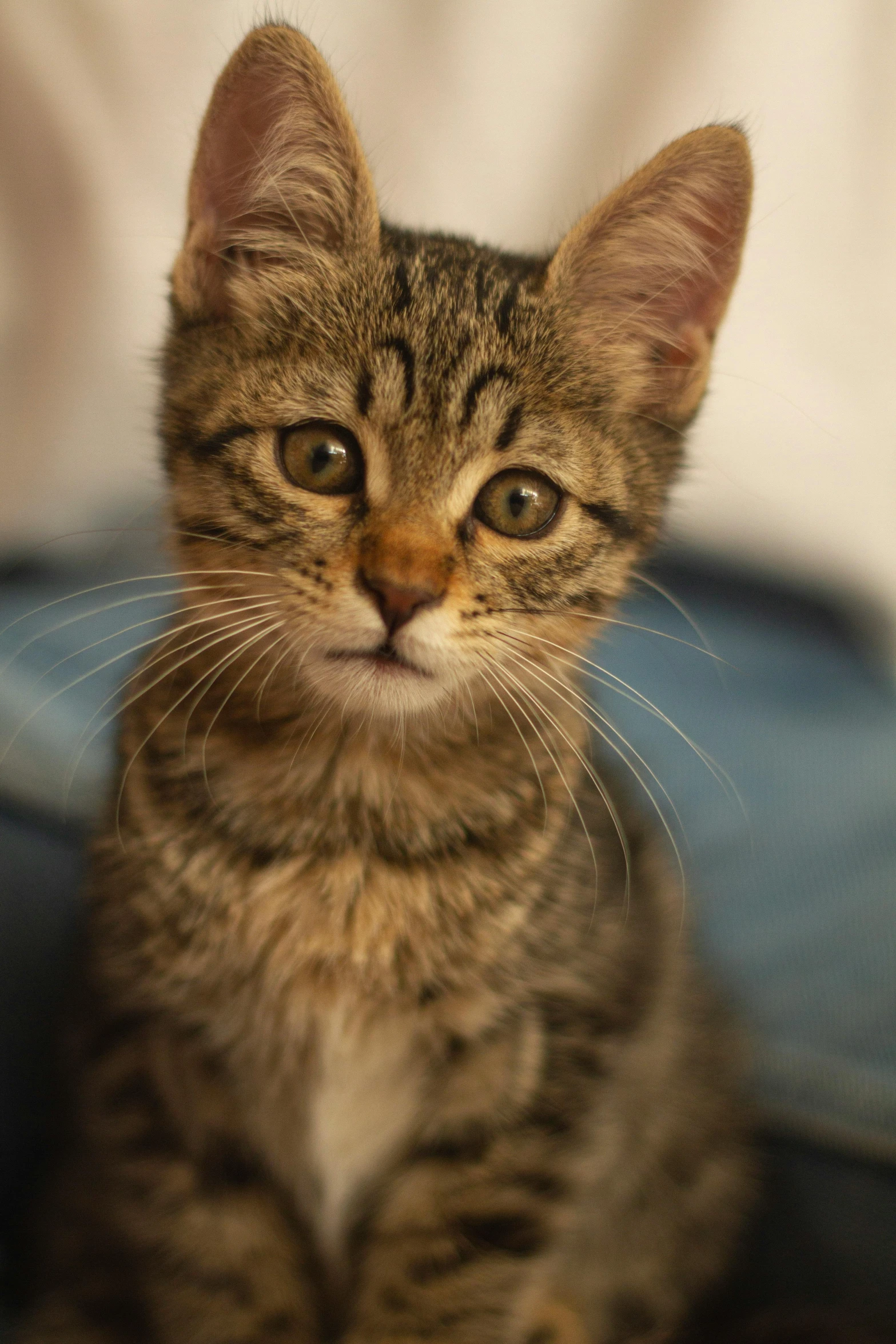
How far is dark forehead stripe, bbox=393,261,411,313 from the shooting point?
0.75m

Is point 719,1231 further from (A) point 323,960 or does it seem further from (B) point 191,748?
(B) point 191,748

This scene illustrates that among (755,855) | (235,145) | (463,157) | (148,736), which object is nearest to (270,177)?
(235,145)

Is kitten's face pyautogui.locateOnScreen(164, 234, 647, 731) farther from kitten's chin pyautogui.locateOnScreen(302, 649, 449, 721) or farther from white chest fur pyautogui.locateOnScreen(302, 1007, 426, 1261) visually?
white chest fur pyautogui.locateOnScreen(302, 1007, 426, 1261)

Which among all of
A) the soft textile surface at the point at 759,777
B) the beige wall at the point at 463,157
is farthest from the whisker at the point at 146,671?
the beige wall at the point at 463,157

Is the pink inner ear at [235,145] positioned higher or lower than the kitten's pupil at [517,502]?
higher

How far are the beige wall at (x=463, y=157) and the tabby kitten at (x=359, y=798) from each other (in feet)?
0.75

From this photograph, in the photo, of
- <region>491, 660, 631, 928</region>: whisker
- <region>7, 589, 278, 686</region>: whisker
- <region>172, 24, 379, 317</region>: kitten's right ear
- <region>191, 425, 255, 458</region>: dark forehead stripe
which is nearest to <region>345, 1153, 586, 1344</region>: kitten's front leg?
<region>491, 660, 631, 928</region>: whisker

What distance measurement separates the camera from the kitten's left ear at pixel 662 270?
729 millimetres

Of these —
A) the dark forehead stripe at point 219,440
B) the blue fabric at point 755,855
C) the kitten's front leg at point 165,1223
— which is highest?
the dark forehead stripe at point 219,440

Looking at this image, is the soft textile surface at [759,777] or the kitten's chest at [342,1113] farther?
the soft textile surface at [759,777]

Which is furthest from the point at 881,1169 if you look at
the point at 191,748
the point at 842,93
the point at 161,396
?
the point at 842,93

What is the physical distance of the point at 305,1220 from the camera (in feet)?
2.68

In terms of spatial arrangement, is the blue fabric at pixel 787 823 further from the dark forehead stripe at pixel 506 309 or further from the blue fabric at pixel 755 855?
the dark forehead stripe at pixel 506 309

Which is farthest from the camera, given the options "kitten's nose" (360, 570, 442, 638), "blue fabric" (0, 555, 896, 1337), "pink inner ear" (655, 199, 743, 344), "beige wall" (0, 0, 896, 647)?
"beige wall" (0, 0, 896, 647)
